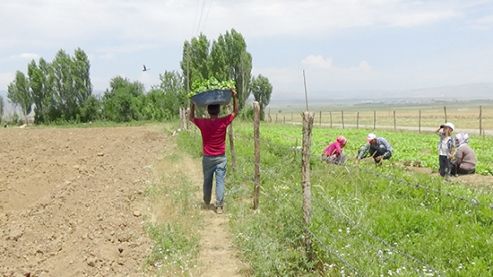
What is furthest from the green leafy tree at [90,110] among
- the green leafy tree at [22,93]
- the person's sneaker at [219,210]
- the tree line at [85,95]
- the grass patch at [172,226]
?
the person's sneaker at [219,210]

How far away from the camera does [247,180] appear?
979cm

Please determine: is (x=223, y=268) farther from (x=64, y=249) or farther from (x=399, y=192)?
(x=399, y=192)

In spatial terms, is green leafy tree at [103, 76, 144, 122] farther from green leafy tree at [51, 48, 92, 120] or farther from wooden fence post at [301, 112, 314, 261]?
wooden fence post at [301, 112, 314, 261]

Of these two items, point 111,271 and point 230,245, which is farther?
point 230,245

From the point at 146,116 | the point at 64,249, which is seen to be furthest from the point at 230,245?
the point at 146,116

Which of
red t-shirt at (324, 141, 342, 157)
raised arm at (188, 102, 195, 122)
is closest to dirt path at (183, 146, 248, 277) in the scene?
raised arm at (188, 102, 195, 122)

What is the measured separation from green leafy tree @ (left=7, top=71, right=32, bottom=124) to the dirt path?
57674 millimetres

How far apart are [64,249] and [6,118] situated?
69.0 meters

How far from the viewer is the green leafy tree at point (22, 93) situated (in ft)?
194

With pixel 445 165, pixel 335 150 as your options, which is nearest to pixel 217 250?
pixel 335 150

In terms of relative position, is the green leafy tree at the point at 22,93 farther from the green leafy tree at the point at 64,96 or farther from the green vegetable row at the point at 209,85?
the green vegetable row at the point at 209,85

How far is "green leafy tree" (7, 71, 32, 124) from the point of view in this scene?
59.1 metres

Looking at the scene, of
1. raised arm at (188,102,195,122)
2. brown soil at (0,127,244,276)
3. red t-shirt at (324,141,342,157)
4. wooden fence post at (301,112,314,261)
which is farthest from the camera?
red t-shirt at (324,141,342,157)

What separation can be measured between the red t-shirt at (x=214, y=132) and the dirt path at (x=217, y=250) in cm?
103
